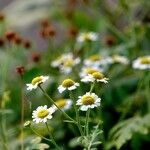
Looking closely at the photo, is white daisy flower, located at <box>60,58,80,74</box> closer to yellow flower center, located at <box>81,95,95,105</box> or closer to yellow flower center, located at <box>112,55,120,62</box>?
yellow flower center, located at <box>112,55,120,62</box>

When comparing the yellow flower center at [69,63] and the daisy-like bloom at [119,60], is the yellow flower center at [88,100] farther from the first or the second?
the daisy-like bloom at [119,60]

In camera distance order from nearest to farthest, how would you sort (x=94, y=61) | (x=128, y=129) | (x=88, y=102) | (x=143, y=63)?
(x=88, y=102) < (x=128, y=129) < (x=143, y=63) < (x=94, y=61)

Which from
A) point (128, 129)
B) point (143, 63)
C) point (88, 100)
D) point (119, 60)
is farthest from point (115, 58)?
point (88, 100)

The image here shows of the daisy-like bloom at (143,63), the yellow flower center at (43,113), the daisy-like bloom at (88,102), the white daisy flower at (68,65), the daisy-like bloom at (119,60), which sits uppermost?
the daisy-like bloom at (119,60)

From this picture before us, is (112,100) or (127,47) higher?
(127,47)

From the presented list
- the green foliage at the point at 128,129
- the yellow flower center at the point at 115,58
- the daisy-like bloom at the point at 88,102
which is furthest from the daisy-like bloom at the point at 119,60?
the daisy-like bloom at the point at 88,102

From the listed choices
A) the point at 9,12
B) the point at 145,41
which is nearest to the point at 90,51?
the point at 145,41

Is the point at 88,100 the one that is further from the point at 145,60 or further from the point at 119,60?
the point at 119,60

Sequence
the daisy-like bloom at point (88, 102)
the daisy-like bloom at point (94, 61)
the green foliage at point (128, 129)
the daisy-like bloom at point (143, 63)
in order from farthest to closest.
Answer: the daisy-like bloom at point (94, 61)
the daisy-like bloom at point (143, 63)
the green foliage at point (128, 129)
the daisy-like bloom at point (88, 102)

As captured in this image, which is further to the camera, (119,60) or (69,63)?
(119,60)

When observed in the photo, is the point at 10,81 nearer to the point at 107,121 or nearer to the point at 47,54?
the point at 47,54

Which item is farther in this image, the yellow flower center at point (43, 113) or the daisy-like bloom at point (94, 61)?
the daisy-like bloom at point (94, 61)
